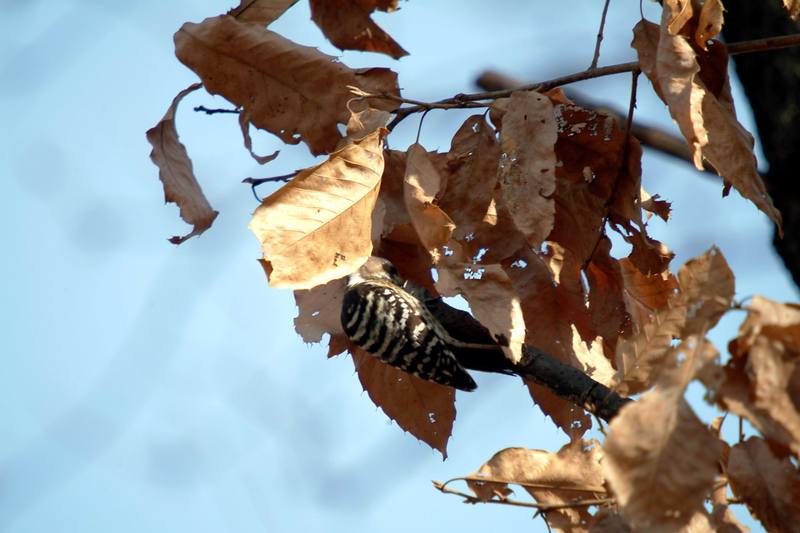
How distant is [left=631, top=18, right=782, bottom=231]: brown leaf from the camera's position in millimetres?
1938

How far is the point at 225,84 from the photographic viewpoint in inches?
98.1

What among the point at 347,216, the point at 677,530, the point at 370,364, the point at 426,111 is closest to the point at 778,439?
the point at 677,530

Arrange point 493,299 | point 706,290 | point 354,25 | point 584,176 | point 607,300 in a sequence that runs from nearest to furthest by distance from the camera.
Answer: point 706,290 → point 493,299 → point 584,176 → point 607,300 → point 354,25

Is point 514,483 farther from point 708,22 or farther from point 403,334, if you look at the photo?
point 708,22

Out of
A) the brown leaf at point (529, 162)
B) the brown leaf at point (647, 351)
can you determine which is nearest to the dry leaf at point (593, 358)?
the brown leaf at point (529, 162)

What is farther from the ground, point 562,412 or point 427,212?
point 427,212

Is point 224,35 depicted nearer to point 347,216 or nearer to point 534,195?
point 347,216

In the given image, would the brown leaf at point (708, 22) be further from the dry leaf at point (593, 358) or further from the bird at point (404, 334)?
the bird at point (404, 334)

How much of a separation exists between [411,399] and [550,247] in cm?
63

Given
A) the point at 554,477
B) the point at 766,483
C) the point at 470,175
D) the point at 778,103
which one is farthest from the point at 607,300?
the point at 778,103

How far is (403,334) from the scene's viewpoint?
9.03 ft

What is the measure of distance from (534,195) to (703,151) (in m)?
0.38

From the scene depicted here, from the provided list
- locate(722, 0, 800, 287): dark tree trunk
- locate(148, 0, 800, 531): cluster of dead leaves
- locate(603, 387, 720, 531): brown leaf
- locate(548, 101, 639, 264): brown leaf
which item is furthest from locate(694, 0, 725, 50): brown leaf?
locate(722, 0, 800, 287): dark tree trunk

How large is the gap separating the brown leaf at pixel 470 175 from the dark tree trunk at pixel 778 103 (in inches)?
83.8
